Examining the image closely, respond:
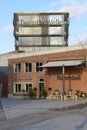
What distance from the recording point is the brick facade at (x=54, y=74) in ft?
189

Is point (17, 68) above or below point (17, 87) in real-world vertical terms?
above

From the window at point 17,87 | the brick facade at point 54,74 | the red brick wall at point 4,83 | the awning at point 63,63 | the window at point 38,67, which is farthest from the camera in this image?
the red brick wall at point 4,83

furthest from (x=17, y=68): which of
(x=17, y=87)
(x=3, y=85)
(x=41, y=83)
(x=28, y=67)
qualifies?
(x=3, y=85)

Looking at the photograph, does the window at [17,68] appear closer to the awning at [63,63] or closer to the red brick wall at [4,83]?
the awning at [63,63]

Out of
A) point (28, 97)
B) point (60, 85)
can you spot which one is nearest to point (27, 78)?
point (28, 97)

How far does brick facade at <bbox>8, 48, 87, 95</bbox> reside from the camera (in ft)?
189

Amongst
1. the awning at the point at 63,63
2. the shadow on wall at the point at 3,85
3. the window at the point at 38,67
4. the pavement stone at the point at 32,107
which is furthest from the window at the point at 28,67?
the pavement stone at the point at 32,107

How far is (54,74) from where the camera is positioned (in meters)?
62.3

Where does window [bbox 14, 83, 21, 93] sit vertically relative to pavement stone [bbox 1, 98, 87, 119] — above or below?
above

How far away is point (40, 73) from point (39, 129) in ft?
145

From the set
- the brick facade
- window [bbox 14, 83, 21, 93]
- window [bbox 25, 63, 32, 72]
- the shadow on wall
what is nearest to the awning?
the brick facade

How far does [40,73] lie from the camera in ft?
216

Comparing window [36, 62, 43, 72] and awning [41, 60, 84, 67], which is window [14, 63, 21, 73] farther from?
awning [41, 60, 84, 67]

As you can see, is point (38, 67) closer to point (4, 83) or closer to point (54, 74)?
point (54, 74)
